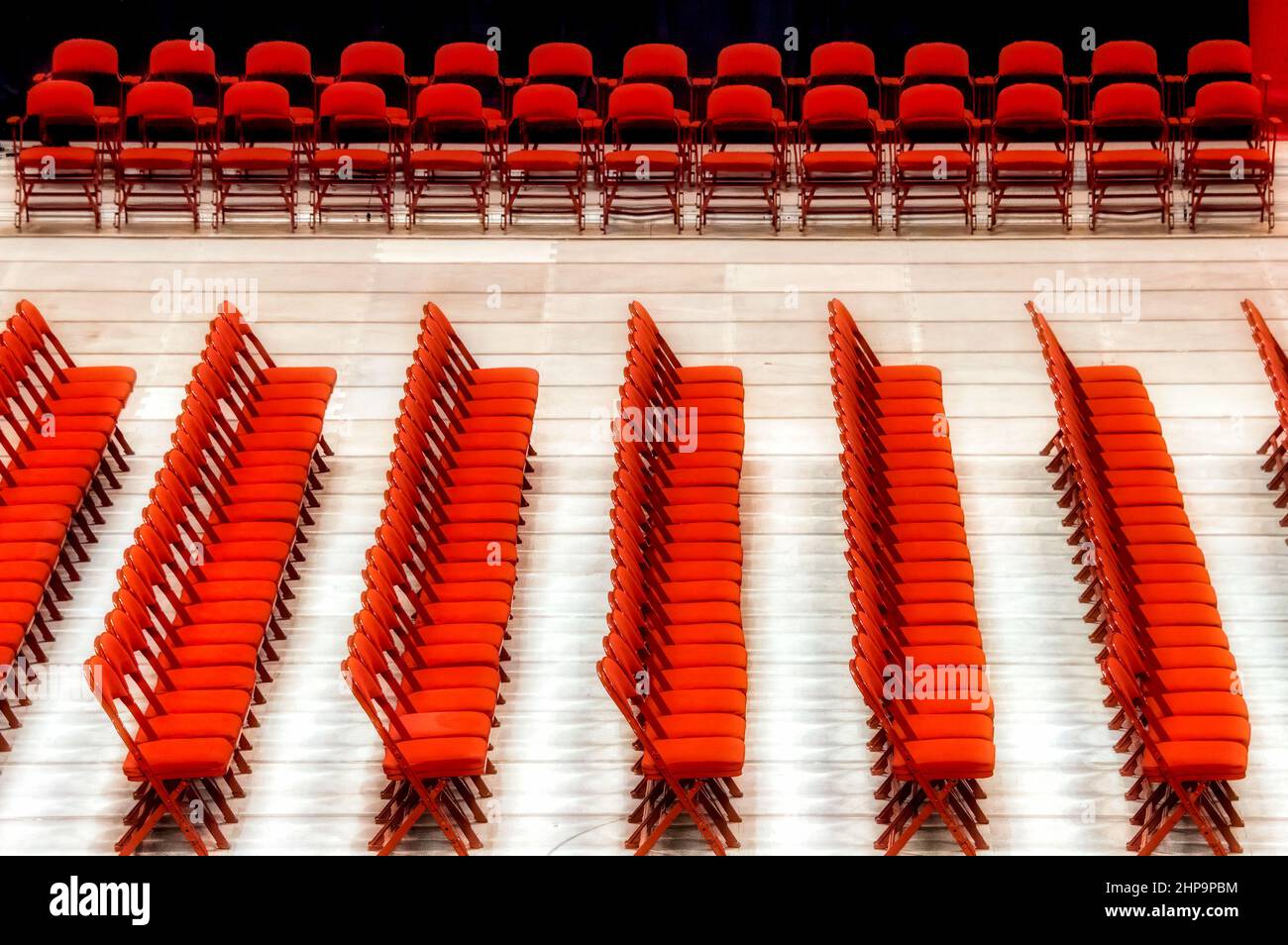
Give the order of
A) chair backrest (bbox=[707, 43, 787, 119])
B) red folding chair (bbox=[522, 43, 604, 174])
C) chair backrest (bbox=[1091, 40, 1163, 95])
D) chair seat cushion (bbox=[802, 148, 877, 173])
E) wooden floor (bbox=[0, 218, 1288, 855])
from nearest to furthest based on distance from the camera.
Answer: wooden floor (bbox=[0, 218, 1288, 855])
chair seat cushion (bbox=[802, 148, 877, 173])
red folding chair (bbox=[522, 43, 604, 174])
chair backrest (bbox=[1091, 40, 1163, 95])
chair backrest (bbox=[707, 43, 787, 119])

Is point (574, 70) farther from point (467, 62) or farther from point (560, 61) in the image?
point (467, 62)

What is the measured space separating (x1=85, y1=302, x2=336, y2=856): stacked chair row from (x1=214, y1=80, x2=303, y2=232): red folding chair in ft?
4.72

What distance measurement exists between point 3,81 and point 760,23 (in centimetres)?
384

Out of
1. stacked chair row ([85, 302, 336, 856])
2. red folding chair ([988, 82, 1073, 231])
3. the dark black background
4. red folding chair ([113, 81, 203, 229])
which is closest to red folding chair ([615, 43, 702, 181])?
the dark black background

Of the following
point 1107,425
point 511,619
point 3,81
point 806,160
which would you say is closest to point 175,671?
point 511,619

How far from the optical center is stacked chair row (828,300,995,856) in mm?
5418

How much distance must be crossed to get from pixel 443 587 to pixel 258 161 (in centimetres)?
313

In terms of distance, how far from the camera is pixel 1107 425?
6.73m

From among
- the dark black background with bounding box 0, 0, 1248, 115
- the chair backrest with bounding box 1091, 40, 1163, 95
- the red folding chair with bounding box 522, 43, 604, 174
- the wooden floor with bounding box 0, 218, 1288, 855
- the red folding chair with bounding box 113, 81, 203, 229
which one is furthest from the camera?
the dark black background with bounding box 0, 0, 1248, 115

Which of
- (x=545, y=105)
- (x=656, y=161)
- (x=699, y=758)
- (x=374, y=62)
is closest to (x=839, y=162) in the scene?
(x=656, y=161)

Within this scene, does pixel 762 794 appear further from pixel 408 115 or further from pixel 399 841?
pixel 408 115

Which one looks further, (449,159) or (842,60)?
(842,60)

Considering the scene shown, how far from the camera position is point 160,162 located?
8422 mm

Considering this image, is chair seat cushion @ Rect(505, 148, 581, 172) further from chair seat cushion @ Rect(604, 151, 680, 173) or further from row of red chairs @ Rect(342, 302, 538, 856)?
row of red chairs @ Rect(342, 302, 538, 856)
